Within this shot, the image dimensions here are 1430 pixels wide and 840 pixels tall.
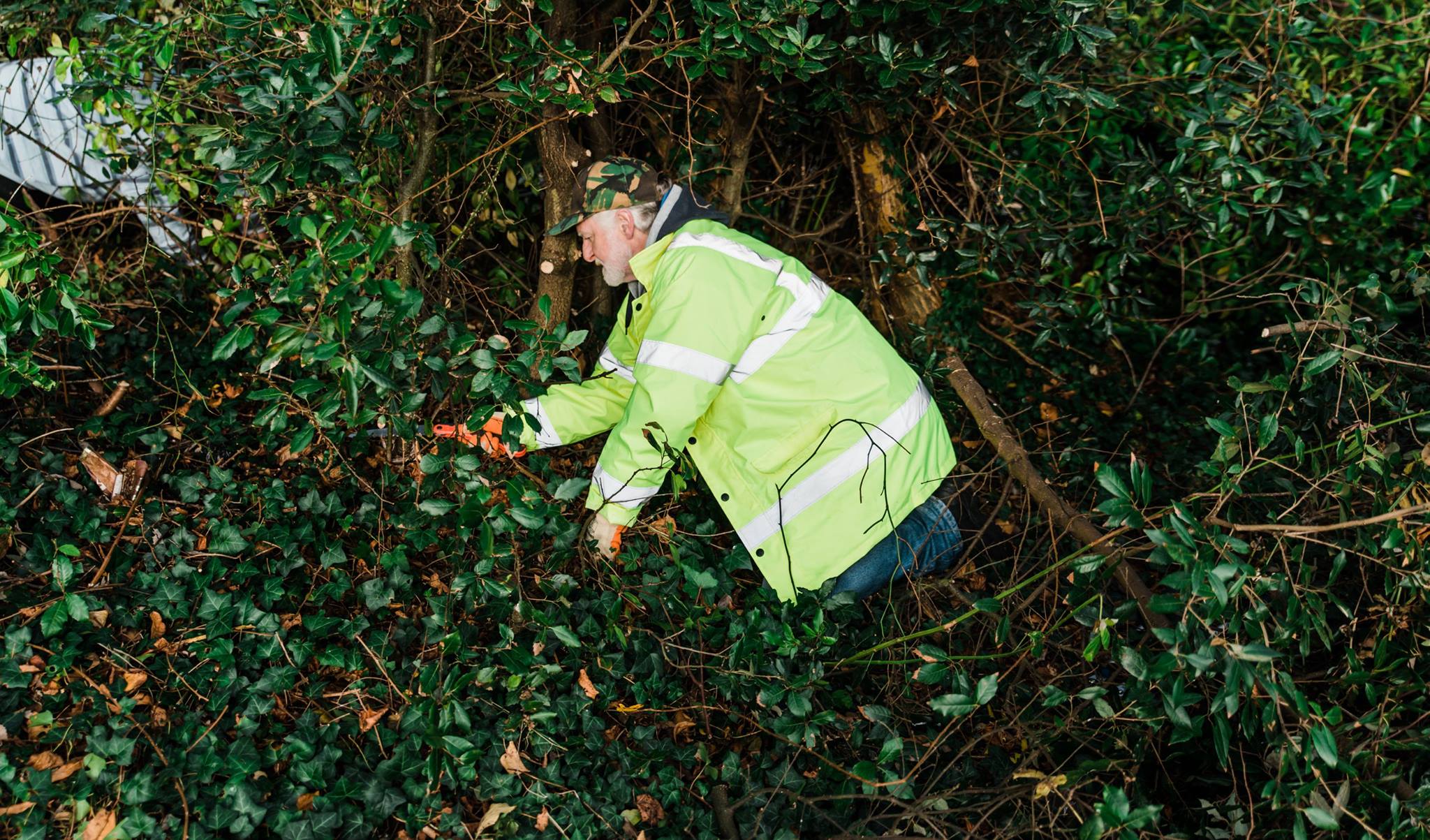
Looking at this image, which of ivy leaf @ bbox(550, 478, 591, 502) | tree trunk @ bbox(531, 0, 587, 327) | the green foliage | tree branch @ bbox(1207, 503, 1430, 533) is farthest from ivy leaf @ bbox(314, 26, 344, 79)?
tree branch @ bbox(1207, 503, 1430, 533)

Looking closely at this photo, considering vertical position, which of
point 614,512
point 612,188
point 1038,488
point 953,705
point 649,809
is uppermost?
point 612,188

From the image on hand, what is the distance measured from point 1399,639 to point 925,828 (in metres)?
1.55

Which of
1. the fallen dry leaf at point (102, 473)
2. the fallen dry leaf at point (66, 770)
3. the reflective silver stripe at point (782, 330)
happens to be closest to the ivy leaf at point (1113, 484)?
the reflective silver stripe at point (782, 330)

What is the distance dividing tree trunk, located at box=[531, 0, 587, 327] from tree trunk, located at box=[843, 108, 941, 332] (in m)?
1.40

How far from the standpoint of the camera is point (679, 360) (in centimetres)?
288

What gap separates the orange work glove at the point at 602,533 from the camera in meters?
2.97

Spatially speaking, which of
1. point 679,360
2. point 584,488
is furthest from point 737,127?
point 584,488

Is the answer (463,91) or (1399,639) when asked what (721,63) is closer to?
(463,91)

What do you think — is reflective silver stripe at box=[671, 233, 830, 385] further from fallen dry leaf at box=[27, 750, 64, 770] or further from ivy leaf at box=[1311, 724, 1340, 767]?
fallen dry leaf at box=[27, 750, 64, 770]

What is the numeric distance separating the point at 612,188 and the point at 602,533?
1.18m

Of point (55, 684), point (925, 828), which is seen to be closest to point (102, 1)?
point (55, 684)

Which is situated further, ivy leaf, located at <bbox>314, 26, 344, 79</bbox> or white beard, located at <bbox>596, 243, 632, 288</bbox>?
white beard, located at <bbox>596, 243, 632, 288</bbox>

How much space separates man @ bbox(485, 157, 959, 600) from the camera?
114 inches

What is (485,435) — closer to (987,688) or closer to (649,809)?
(649,809)
